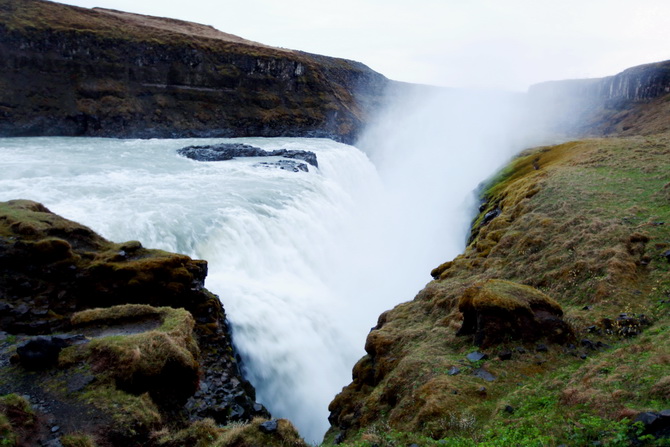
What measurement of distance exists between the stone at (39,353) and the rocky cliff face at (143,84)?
65380 mm

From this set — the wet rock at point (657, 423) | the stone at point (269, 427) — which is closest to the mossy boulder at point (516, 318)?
the wet rock at point (657, 423)

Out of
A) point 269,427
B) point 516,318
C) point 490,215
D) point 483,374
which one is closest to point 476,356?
point 483,374

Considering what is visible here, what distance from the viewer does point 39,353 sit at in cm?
1060

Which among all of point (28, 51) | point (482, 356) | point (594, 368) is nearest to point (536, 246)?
point (482, 356)

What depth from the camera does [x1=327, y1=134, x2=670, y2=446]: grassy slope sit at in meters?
8.28

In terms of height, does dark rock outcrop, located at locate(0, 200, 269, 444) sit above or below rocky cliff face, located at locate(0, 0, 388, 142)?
below

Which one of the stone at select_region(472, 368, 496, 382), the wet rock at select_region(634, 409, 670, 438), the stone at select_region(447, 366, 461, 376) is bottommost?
the stone at select_region(447, 366, 461, 376)

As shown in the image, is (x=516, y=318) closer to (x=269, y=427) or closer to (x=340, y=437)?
(x=340, y=437)

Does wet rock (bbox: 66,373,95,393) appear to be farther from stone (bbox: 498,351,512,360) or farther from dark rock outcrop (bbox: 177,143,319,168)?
dark rock outcrop (bbox: 177,143,319,168)

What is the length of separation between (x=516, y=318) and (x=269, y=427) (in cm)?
780

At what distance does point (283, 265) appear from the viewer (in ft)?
88.6

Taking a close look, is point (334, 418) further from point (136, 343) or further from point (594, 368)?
point (594, 368)

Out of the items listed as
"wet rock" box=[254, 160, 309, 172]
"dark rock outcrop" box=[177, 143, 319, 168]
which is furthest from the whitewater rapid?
"dark rock outcrop" box=[177, 143, 319, 168]

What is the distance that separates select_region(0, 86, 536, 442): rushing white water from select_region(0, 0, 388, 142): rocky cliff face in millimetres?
10175
